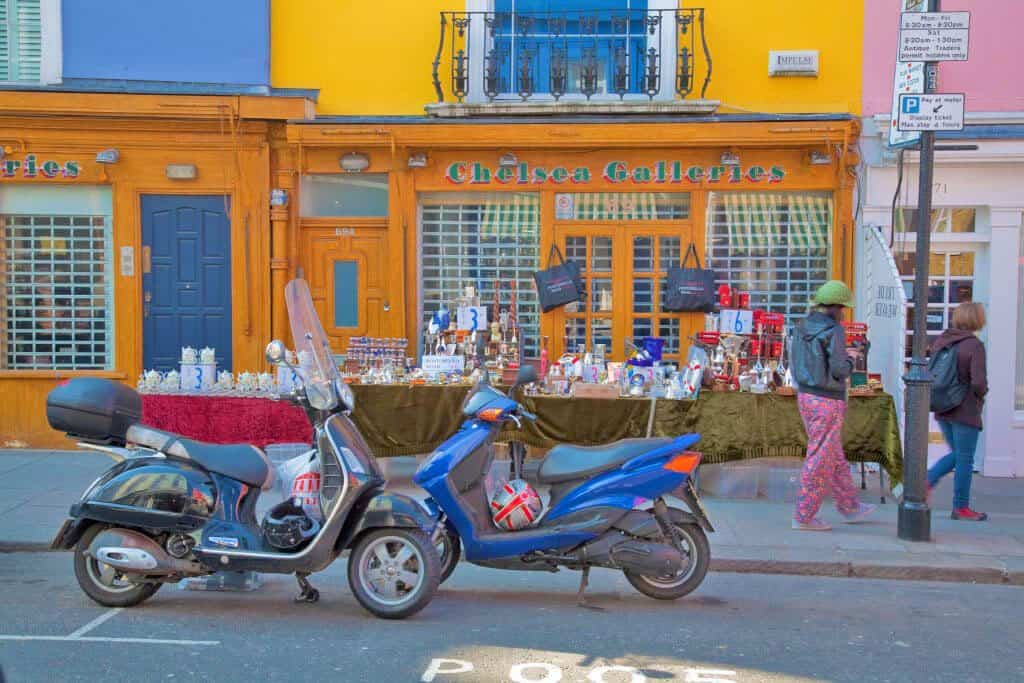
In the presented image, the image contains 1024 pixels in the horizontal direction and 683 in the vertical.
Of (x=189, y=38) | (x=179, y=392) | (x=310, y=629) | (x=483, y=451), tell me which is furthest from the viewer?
(x=189, y=38)

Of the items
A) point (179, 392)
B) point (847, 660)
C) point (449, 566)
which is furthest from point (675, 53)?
point (847, 660)

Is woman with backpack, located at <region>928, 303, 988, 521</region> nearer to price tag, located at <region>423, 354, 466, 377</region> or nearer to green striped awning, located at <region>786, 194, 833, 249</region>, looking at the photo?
green striped awning, located at <region>786, 194, 833, 249</region>

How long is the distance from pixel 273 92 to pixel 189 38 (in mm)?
1062

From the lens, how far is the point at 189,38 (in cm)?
1153

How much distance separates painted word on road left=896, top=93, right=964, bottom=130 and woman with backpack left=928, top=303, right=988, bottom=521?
1706 mm

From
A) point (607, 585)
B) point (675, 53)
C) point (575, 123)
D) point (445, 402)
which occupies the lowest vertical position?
point (607, 585)

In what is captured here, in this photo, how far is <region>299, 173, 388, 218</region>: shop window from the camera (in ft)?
37.7

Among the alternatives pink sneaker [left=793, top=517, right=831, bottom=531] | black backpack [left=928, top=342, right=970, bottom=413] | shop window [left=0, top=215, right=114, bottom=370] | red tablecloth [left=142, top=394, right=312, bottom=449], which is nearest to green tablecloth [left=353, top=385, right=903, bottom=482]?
black backpack [left=928, top=342, right=970, bottom=413]

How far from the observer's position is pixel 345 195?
11.5m

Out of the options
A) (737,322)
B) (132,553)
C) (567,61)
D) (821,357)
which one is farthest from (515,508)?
(567,61)

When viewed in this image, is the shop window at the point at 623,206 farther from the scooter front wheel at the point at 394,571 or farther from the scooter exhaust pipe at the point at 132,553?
the scooter exhaust pipe at the point at 132,553

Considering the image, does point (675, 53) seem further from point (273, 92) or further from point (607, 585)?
point (607, 585)

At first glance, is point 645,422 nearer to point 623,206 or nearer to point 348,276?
point 623,206

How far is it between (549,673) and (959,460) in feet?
16.5
